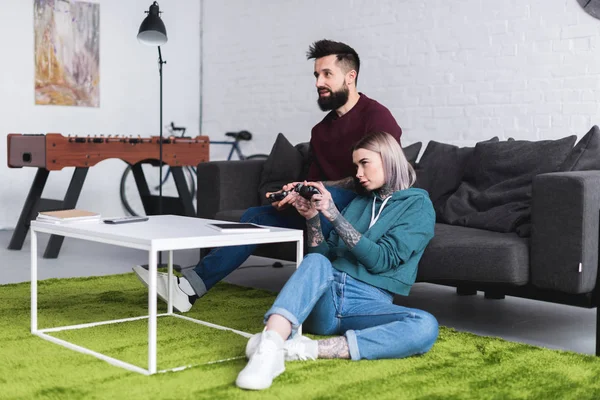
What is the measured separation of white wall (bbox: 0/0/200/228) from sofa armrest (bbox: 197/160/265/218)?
290 centimetres

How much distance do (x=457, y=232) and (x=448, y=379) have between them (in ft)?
3.26

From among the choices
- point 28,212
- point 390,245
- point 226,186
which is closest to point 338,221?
point 390,245

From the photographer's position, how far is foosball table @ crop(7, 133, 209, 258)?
4879 mm

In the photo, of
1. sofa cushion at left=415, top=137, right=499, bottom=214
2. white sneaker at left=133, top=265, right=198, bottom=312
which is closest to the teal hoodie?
white sneaker at left=133, top=265, right=198, bottom=312

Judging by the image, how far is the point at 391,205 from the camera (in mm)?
2631

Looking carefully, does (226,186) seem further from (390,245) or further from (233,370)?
(233,370)

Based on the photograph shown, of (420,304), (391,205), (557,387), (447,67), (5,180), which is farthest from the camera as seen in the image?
(5,180)

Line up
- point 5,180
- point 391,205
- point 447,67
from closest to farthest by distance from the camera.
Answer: point 391,205, point 447,67, point 5,180

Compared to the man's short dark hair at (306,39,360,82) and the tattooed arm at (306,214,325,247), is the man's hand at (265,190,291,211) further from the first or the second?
the man's short dark hair at (306,39,360,82)

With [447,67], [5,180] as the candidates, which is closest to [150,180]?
[5,180]

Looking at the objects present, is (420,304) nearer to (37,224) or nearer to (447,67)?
(37,224)

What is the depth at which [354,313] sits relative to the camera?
249cm

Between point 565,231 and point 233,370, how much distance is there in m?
1.19

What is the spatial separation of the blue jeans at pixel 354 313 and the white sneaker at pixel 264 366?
122mm
